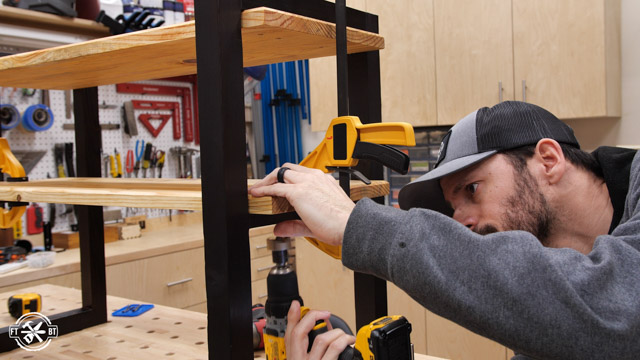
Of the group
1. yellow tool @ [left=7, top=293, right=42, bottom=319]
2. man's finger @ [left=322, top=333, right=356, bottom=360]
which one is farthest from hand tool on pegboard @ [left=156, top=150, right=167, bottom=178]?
man's finger @ [left=322, top=333, right=356, bottom=360]

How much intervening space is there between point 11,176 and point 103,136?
5.53 ft

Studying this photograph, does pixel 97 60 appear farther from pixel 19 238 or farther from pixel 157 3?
pixel 157 3

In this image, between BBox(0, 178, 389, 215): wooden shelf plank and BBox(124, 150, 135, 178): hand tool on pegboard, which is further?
BBox(124, 150, 135, 178): hand tool on pegboard

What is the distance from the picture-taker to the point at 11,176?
1.63m

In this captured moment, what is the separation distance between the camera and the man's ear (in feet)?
3.40

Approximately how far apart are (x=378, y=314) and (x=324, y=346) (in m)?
0.24

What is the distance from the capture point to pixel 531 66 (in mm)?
2705

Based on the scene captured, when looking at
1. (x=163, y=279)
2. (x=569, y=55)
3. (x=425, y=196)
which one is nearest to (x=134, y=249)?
(x=163, y=279)

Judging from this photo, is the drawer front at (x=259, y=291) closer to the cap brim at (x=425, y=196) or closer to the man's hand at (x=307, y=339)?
the cap brim at (x=425, y=196)

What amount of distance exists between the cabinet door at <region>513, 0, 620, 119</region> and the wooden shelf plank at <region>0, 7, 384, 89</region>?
1.83 meters

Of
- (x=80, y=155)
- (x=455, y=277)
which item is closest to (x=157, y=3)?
(x=80, y=155)

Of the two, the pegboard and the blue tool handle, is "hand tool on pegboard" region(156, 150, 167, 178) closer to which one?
the pegboard

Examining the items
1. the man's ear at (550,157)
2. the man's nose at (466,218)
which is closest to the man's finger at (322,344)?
the man's nose at (466,218)

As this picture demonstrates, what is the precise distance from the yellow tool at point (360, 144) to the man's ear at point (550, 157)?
33cm
